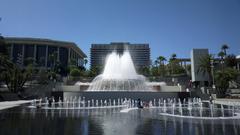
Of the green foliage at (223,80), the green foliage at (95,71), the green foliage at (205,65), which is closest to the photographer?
the green foliage at (223,80)

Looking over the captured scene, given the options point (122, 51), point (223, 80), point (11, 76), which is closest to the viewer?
point (223, 80)

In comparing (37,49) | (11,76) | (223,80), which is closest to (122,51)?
(37,49)

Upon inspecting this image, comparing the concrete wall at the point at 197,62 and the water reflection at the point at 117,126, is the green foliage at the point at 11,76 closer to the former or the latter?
the water reflection at the point at 117,126

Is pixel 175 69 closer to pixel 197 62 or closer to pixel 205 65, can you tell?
pixel 197 62

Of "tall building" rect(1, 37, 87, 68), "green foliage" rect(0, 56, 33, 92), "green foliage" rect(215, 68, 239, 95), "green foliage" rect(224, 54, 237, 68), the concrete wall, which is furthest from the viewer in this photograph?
"tall building" rect(1, 37, 87, 68)

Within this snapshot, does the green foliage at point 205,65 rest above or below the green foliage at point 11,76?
above

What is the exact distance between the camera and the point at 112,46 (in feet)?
503

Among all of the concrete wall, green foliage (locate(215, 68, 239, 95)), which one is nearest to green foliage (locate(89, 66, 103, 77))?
the concrete wall

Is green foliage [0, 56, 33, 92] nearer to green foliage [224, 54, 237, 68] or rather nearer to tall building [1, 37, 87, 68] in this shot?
green foliage [224, 54, 237, 68]

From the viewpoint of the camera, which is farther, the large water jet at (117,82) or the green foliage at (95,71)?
the green foliage at (95,71)

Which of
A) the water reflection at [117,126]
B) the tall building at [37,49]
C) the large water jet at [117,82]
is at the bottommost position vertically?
the water reflection at [117,126]

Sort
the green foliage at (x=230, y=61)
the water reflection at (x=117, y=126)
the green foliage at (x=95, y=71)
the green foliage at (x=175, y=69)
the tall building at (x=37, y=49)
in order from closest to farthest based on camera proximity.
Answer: the water reflection at (x=117, y=126), the green foliage at (x=230, y=61), the green foliage at (x=175, y=69), the green foliage at (x=95, y=71), the tall building at (x=37, y=49)

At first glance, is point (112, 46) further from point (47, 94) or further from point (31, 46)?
point (47, 94)

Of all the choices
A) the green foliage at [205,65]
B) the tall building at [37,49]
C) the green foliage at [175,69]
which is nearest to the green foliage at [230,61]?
the green foliage at [205,65]
